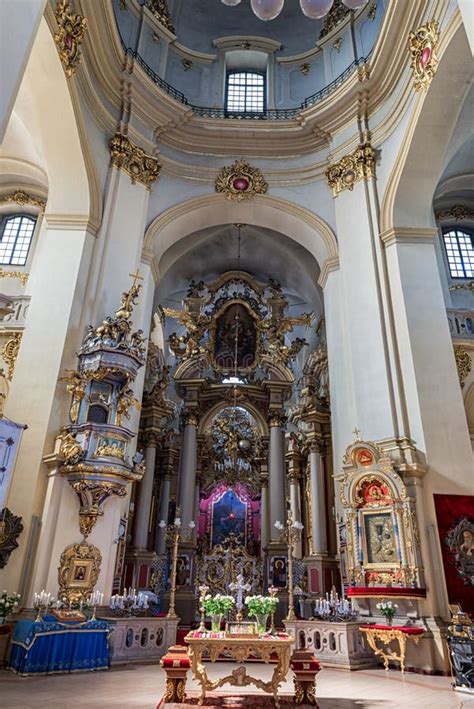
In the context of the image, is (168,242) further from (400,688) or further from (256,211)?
(400,688)

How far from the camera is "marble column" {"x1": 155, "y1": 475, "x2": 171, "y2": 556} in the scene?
49.5 feet

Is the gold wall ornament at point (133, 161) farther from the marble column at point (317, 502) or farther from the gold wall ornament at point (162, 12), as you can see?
the marble column at point (317, 502)

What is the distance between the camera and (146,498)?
14602mm

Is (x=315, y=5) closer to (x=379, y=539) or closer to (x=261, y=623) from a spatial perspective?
(x=261, y=623)

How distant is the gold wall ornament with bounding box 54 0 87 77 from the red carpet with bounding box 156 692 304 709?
10.4 metres

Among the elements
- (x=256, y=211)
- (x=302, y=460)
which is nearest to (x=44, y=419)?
(x=256, y=211)

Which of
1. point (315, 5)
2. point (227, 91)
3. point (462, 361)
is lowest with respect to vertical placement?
point (462, 361)

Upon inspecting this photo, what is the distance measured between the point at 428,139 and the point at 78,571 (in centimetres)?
1076

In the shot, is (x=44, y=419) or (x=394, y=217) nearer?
(x=44, y=419)

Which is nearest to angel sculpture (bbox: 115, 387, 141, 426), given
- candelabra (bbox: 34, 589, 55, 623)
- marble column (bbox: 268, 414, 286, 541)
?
candelabra (bbox: 34, 589, 55, 623)

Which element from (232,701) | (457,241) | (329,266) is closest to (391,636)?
(232,701)

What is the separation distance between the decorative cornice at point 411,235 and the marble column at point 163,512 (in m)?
10.2

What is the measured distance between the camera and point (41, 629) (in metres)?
6.66

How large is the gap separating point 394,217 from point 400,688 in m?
8.97
